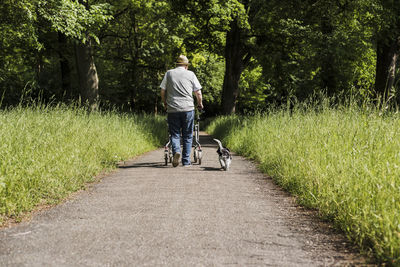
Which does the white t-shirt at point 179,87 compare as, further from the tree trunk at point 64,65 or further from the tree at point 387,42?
the tree trunk at point 64,65

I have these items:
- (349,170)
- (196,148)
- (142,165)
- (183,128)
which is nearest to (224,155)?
(183,128)

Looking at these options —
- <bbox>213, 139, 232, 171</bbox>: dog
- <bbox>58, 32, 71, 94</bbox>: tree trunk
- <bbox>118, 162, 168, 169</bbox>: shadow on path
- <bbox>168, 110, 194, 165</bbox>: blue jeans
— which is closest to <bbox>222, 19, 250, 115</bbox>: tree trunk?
<bbox>58, 32, 71, 94</bbox>: tree trunk

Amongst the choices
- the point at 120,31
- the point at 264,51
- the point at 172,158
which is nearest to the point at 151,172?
the point at 172,158

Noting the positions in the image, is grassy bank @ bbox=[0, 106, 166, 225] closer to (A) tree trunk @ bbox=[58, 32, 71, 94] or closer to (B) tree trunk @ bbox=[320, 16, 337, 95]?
(B) tree trunk @ bbox=[320, 16, 337, 95]

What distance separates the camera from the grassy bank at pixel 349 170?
334 centimetres

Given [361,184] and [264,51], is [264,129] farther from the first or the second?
[264,51]

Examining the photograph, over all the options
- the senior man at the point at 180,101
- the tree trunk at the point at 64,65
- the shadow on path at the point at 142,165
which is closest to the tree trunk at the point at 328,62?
the senior man at the point at 180,101

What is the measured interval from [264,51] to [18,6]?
48.2 feet

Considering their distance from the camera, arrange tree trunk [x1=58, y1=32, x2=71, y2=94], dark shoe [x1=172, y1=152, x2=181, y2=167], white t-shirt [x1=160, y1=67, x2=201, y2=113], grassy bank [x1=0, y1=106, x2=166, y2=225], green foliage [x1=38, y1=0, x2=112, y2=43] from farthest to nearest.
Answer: tree trunk [x1=58, y1=32, x2=71, y2=94] → green foliage [x1=38, y1=0, x2=112, y2=43] → white t-shirt [x1=160, y1=67, x2=201, y2=113] → dark shoe [x1=172, y1=152, x2=181, y2=167] → grassy bank [x1=0, y1=106, x2=166, y2=225]

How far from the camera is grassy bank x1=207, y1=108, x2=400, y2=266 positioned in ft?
10.9

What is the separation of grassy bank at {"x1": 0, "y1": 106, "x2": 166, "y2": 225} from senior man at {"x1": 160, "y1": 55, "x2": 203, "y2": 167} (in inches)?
63.1

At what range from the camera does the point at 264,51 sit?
23359 millimetres

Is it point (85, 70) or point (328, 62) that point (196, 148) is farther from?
point (328, 62)

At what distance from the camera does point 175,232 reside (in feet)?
12.9
